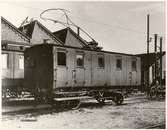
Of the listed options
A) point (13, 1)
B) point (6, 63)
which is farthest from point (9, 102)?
point (13, 1)

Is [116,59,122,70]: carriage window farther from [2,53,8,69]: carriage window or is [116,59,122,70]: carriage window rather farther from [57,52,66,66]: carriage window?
[2,53,8,69]: carriage window

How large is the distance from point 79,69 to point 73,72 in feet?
1.53

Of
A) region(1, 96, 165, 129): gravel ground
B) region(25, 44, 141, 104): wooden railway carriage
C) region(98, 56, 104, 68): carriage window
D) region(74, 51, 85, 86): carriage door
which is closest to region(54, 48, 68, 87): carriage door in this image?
region(25, 44, 141, 104): wooden railway carriage

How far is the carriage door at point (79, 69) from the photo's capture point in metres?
13.0

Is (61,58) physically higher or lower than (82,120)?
higher

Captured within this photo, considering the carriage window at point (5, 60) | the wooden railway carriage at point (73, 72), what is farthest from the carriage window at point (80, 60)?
the carriage window at point (5, 60)

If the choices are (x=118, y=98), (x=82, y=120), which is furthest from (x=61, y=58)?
(x=118, y=98)

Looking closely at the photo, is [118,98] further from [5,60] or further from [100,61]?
[5,60]

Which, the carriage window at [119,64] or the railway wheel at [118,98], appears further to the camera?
the carriage window at [119,64]

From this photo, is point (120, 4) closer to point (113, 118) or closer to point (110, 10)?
point (110, 10)

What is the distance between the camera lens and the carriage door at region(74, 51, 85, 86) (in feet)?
42.6

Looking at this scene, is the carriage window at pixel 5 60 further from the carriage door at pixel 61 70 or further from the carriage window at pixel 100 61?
the carriage window at pixel 100 61

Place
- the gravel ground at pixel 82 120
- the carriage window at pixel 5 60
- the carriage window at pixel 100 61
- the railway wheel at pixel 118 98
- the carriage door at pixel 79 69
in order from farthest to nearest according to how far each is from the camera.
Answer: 1. the carriage window at pixel 5 60
2. the railway wheel at pixel 118 98
3. the carriage window at pixel 100 61
4. the carriage door at pixel 79 69
5. the gravel ground at pixel 82 120

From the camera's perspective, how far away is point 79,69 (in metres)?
13.1
